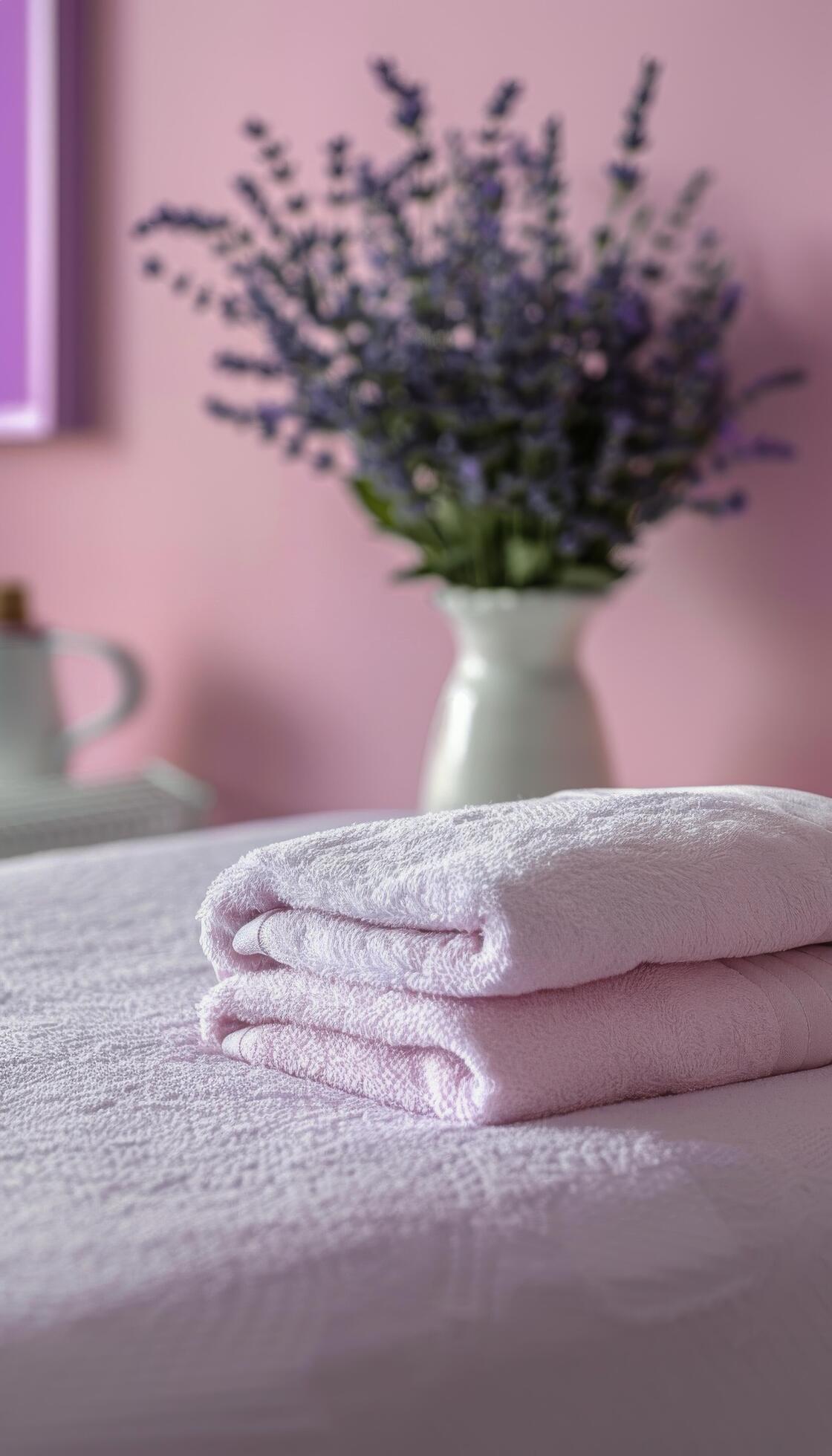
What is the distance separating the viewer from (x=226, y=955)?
0.67m

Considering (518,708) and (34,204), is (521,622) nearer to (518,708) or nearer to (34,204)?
(518,708)

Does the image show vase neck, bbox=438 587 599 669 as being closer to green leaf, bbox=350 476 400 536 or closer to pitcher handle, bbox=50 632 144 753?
green leaf, bbox=350 476 400 536

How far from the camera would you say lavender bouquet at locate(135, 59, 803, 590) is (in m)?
1.20

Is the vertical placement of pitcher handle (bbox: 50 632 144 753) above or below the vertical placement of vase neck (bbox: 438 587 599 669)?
below

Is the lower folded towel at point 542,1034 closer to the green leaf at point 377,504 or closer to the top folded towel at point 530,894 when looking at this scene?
the top folded towel at point 530,894

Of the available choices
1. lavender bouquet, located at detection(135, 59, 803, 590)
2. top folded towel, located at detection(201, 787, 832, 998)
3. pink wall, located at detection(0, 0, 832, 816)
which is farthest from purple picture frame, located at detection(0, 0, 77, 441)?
top folded towel, located at detection(201, 787, 832, 998)

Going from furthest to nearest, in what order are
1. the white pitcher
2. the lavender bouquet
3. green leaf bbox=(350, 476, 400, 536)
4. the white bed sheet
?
1. the white pitcher
2. green leaf bbox=(350, 476, 400, 536)
3. the lavender bouquet
4. the white bed sheet

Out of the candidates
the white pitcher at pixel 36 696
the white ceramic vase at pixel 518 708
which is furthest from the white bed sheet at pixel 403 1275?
the white pitcher at pixel 36 696

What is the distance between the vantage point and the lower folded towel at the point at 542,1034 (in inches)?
22.0

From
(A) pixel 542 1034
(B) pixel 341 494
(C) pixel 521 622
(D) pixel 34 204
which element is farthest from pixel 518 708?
(D) pixel 34 204

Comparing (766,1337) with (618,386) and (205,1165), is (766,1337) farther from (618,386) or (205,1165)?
(618,386)

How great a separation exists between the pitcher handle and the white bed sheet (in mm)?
1229

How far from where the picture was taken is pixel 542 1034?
563 mm

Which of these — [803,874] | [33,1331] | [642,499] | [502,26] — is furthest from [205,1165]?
[502,26]
